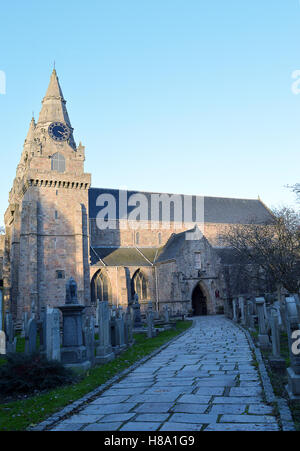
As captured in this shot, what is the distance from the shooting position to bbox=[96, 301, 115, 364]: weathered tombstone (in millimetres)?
11984

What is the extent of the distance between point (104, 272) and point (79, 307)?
25096 millimetres

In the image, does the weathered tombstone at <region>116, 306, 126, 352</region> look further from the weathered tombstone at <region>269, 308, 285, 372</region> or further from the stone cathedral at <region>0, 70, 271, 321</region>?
the stone cathedral at <region>0, 70, 271, 321</region>

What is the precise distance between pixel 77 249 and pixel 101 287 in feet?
16.1

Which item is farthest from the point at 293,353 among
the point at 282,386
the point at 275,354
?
the point at 275,354

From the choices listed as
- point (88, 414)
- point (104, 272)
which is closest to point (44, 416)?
point (88, 414)

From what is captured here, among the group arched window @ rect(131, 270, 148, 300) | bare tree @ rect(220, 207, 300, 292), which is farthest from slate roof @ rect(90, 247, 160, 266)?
bare tree @ rect(220, 207, 300, 292)

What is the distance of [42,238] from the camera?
32.4m

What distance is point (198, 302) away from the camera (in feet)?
127

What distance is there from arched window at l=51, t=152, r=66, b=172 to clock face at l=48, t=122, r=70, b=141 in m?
1.68

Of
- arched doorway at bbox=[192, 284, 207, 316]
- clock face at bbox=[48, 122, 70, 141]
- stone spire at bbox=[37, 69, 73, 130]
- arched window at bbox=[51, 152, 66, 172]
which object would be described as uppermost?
stone spire at bbox=[37, 69, 73, 130]

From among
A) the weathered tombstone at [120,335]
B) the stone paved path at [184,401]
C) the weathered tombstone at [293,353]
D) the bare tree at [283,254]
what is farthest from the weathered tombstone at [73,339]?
the bare tree at [283,254]

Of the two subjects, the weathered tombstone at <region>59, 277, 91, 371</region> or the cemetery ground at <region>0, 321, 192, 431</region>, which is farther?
the weathered tombstone at <region>59, 277, 91, 371</region>

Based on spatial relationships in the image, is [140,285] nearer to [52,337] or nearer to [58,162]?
[58,162]
